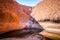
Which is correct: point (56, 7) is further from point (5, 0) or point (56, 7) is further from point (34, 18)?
point (5, 0)

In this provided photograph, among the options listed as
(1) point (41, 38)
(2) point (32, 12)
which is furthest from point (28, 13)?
(1) point (41, 38)

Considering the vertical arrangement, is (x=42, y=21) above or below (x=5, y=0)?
below

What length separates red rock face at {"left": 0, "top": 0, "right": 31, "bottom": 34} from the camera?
3.34 feet

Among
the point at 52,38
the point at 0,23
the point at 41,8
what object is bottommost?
the point at 52,38

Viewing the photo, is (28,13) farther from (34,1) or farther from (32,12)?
(34,1)

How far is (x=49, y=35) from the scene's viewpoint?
37.9 inches

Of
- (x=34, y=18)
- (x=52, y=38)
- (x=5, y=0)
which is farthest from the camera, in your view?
(x=5, y=0)

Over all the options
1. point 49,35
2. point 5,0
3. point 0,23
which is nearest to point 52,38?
point 49,35

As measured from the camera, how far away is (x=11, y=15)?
1.07m

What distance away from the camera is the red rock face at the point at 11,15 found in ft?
3.34

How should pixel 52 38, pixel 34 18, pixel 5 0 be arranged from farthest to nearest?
pixel 5 0 < pixel 34 18 < pixel 52 38

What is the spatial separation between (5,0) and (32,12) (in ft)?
0.92

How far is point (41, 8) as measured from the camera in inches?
42.5

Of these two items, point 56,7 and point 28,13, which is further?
point 28,13
